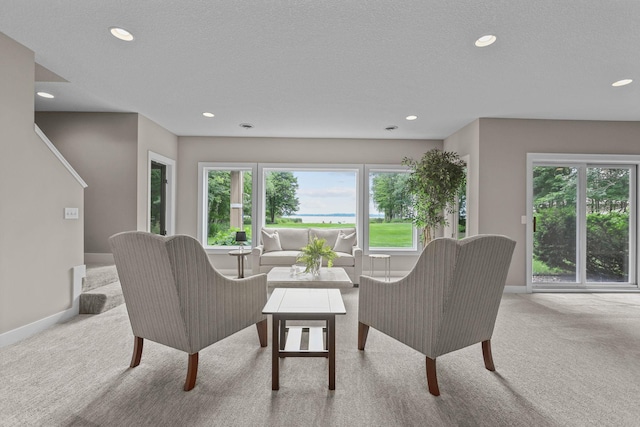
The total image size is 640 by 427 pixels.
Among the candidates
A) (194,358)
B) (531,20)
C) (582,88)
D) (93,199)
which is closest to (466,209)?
(582,88)

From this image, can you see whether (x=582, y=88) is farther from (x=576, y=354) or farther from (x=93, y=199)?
(x=93, y=199)

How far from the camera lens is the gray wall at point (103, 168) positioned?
4.50 m

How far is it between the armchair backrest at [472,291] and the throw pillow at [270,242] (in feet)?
12.5

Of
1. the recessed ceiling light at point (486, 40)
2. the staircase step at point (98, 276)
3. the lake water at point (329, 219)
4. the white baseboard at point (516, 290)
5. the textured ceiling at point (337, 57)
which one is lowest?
the white baseboard at point (516, 290)

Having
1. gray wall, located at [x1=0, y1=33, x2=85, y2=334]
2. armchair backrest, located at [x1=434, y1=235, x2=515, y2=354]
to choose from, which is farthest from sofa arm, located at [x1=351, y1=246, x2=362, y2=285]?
gray wall, located at [x1=0, y1=33, x2=85, y2=334]

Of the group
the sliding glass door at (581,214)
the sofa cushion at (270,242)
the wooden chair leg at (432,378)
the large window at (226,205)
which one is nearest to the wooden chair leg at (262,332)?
the wooden chair leg at (432,378)

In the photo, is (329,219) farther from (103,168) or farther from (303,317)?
(303,317)

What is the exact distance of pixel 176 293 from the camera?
6.31 feet

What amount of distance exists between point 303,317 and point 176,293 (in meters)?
0.79

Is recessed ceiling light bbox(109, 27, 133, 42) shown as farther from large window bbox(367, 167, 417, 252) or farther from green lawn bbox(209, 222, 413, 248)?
large window bbox(367, 167, 417, 252)

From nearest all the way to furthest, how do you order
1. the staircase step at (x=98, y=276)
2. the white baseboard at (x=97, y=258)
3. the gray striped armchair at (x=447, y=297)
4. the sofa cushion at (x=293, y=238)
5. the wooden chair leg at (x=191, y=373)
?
the gray striped armchair at (x=447, y=297), the wooden chair leg at (x=191, y=373), the staircase step at (x=98, y=276), the white baseboard at (x=97, y=258), the sofa cushion at (x=293, y=238)

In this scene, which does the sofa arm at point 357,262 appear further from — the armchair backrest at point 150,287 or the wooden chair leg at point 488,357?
the armchair backrest at point 150,287

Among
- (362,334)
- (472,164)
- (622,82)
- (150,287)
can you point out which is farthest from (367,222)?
(150,287)

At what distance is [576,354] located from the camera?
259 centimetres
